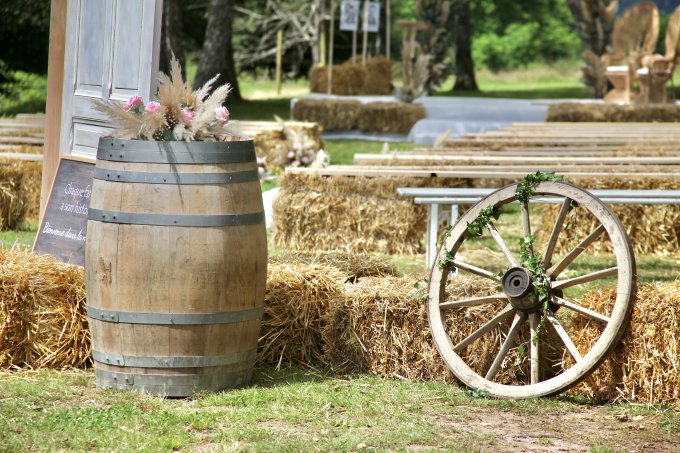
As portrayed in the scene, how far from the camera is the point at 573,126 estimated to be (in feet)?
44.9

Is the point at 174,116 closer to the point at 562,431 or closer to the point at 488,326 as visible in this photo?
the point at 488,326

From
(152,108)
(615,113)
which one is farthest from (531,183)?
(615,113)

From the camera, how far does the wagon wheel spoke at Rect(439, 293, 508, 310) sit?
14.9 ft

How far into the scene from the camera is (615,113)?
17266mm

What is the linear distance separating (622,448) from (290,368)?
179 centimetres

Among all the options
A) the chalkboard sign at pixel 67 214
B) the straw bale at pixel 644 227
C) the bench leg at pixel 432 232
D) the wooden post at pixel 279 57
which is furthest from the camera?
the wooden post at pixel 279 57

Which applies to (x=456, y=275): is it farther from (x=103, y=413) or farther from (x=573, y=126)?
(x=573, y=126)

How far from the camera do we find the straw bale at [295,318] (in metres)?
5.00

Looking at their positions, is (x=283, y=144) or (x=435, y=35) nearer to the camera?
(x=283, y=144)

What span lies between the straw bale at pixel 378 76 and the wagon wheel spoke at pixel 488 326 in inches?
728

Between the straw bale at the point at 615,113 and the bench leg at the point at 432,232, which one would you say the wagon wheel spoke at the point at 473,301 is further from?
the straw bale at the point at 615,113

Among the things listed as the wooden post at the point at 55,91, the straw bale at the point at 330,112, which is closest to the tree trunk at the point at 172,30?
the straw bale at the point at 330,112

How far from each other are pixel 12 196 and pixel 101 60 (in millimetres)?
3472

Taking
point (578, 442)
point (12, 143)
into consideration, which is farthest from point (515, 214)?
point (578, 442)
